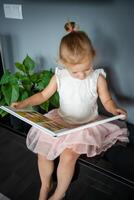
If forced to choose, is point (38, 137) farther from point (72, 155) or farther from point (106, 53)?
point (106, 53)

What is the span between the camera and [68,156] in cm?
Result: 104

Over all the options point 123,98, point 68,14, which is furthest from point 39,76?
point 123,98

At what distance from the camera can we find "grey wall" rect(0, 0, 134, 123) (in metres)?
1.18

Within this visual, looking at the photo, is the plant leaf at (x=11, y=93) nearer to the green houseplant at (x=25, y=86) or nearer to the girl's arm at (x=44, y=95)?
the green houseplant at (x=25, y=86)

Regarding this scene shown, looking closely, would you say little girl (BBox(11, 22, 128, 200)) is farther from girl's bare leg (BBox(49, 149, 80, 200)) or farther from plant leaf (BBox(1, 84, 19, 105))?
plant leaf (BBox(1, 84, 19, 105))

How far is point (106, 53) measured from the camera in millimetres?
1290

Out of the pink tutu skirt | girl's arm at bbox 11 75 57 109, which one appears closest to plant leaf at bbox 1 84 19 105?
girl's arm at bbox 11 75 57 109

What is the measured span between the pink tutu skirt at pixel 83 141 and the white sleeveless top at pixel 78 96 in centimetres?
6

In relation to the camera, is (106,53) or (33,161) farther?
(33,161)

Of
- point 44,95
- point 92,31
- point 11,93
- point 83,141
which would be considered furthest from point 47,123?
point 92,31

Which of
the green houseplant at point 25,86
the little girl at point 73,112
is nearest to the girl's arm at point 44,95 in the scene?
the little girl at point 73,112

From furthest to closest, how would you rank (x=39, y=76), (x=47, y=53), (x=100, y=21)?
(x=47, y=53)
(x=39, y=76)
(x=100, y=21)

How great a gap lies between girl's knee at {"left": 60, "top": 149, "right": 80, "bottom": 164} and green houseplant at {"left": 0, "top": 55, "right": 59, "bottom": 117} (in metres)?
0.36

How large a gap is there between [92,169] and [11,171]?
1.91 ft
